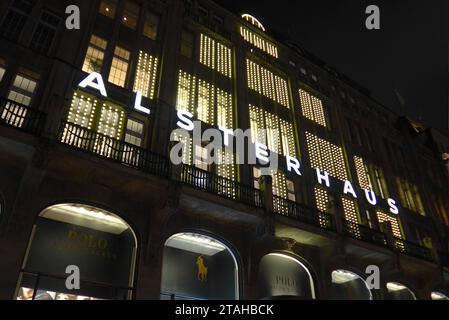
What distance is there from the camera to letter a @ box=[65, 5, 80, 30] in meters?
18.4

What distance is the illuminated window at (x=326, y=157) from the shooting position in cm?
2522

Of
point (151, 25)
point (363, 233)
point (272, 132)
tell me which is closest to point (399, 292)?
point (363, 233)

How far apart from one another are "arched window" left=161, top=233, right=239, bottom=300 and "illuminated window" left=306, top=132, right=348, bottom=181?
10.3 meters

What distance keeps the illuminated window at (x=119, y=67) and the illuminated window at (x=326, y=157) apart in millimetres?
13046

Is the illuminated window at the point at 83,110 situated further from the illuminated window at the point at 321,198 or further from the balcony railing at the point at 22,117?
the illuminated window at the point at 321,198

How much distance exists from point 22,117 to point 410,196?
2962 cm

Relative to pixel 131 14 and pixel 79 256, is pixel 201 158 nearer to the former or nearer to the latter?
pixel 79 256

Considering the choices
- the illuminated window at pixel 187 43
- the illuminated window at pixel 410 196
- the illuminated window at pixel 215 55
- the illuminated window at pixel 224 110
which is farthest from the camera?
the illuminated window at pixel 410 196

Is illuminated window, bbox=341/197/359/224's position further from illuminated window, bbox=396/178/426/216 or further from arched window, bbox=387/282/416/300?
illuminated window, bbox=396/178/426/216

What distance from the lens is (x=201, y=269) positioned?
54.5 feet

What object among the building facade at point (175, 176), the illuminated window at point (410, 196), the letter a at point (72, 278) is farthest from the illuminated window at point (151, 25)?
the illuminated window at point (410, 196)

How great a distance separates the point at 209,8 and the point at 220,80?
24.5ft

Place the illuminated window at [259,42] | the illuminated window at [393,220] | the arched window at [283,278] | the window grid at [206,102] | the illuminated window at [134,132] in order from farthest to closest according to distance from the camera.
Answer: the illuminated window at [259,42]
the illuminated window at [393,220]
the window grid at [206,102]
the arched window at [283,278]
the illuminated window at [134,132]
